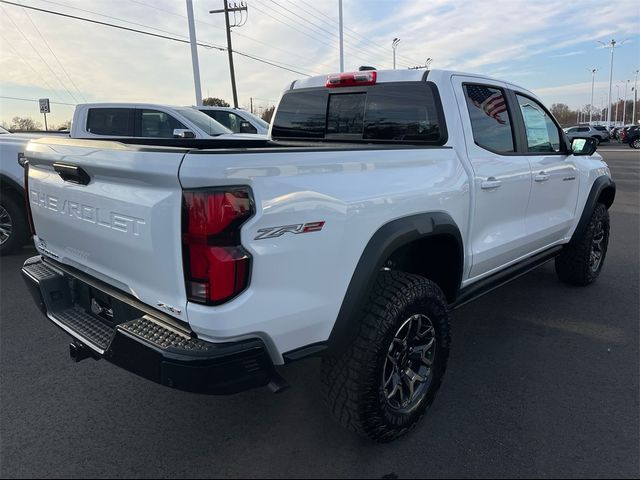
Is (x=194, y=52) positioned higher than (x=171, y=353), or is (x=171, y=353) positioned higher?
(x=194, y=52)

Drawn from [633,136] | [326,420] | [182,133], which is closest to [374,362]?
[326,420]

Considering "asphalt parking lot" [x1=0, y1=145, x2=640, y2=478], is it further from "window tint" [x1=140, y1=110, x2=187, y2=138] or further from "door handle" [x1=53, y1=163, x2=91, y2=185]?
"window tint" [x1=140, y1=110, x2=187, y2=138]

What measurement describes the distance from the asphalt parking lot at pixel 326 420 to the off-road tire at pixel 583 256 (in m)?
0.95

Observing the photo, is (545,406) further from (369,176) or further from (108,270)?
(108,270)

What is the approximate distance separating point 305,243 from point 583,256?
380 centimetres

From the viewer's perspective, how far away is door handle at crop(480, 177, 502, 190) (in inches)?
124

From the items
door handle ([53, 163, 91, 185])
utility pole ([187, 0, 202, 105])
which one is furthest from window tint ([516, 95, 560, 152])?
utility pole ([187, 0, 202, 105])

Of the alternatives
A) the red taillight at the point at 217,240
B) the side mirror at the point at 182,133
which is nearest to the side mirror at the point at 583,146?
the red taillight at the point at 217,240

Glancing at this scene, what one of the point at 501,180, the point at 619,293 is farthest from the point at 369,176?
the point at 619,293

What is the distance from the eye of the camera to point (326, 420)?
2781mm

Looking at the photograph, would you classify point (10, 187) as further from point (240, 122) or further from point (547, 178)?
point (240, 122)

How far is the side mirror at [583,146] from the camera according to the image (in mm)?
4430

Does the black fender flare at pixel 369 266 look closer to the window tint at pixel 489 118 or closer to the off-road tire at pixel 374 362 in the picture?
the off-road tire at pixel 374 362

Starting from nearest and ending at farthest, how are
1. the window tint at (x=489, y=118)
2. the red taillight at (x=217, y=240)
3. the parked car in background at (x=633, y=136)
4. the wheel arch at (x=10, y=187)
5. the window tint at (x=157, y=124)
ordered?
1. the red taillight at (x=217, y=240)
2. the window tint at (x=489, y=118)
3. the wheel arch at (x=10, y=187)
4. the window tint at (x=157, y=124)
5. the parked car in background at (x=633, y=136)
